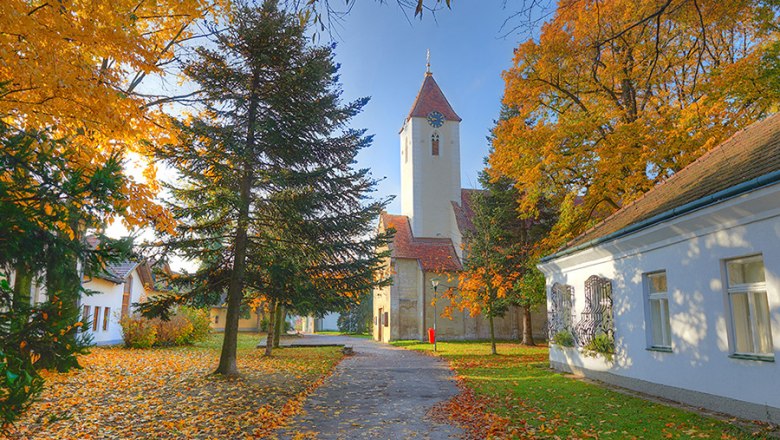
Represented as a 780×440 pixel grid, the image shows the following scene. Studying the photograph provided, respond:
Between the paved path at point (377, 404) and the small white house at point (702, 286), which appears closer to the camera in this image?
the small white house at point (702, 286)

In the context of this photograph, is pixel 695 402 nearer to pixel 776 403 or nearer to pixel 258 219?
pixel 776 403

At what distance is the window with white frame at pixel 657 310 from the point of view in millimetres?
9711

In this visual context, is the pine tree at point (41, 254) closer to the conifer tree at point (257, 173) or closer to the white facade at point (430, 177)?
the conifer tree at point (257, 173)

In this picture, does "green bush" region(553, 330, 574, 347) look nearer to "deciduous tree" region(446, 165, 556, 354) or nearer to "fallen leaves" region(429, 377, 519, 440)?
"fallen leaves" region(429, 377, 519, 440)

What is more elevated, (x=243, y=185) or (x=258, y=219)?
(x=243, y=185)

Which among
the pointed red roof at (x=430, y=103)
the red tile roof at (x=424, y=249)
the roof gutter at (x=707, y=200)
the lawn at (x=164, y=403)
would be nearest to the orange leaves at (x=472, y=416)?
the lawn at (x=164, y=403)

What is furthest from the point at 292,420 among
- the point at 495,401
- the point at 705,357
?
the point at 705,357

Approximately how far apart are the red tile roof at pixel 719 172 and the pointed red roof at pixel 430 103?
3084 centimetres

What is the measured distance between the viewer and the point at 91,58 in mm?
8953

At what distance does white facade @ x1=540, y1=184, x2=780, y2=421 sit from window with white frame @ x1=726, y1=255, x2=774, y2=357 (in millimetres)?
27

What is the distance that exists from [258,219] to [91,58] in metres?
5.31

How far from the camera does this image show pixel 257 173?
13383 millimetres

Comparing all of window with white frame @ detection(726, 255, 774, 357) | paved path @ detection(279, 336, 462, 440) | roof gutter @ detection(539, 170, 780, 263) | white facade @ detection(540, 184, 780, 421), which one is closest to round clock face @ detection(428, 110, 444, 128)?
paved path @ detection(279, 336, 462, 440)

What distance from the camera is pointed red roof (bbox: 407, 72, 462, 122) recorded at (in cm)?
4272
